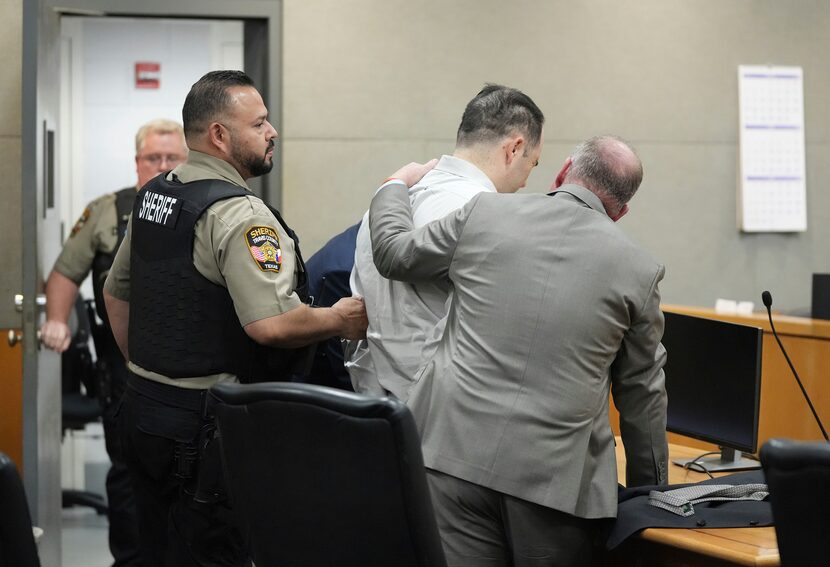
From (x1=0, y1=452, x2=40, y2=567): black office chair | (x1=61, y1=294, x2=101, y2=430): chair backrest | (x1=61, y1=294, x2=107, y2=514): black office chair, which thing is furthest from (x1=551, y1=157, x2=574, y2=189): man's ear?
(x1=61, y1=294, x2=101, y2=430): chair backrest

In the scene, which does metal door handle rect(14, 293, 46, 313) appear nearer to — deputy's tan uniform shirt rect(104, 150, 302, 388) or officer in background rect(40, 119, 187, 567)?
officer in background rect(40, 119, 187, 567)

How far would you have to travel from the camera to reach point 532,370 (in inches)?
78.6

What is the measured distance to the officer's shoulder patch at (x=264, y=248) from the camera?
7.50 ft

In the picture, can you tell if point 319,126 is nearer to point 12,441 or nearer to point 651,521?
point 12,441

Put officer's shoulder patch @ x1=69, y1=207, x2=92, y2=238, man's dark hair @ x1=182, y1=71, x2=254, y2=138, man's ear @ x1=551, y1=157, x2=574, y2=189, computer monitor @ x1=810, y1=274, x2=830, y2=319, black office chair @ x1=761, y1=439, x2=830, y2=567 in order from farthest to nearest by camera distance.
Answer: officer's shoulder patch @ x1=69, y1=207, x2=92, y2=238 < computer monitor @ x1=810, y1=274, x2=830, y2=319 < man's dark hair @ x1=182, y1=71, x2=254, y2=138 < man's ear @ x1=551, y1=157, x2=574, y2=189 < black office chair @ x1=761, y1=439, x2=830, y2=567

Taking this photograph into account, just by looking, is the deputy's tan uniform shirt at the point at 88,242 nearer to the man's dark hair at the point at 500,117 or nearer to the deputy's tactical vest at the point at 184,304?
the deputy's tactical vest at the point at 184,304

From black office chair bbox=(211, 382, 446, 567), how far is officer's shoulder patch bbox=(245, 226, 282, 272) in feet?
1.80

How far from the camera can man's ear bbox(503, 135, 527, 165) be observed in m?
2.31

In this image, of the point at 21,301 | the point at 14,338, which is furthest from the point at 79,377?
the point at 21,301

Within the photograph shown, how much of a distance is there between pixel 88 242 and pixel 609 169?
2231 mm

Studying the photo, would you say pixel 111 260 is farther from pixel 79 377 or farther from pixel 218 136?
pixel 218 136

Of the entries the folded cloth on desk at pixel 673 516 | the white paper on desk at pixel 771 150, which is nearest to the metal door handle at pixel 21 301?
the folded cloth on desk at pixel 673 516

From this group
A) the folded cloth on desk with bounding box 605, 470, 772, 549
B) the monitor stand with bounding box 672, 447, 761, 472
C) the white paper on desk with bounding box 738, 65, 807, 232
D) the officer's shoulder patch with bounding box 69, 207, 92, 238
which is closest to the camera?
the folded cloth on desk with bounding box 605, 470, 772, 549

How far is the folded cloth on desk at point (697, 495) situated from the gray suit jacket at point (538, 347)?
0.50ft
